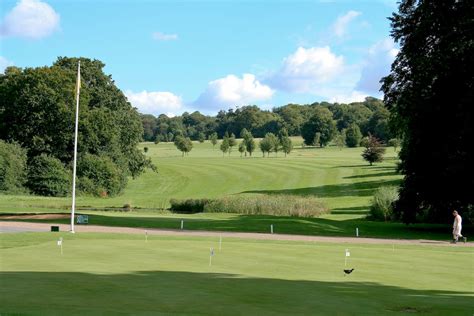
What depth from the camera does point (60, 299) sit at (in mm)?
11055

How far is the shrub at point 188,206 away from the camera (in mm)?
54272

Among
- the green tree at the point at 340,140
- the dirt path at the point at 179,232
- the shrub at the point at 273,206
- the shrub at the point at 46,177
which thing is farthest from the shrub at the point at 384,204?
the green tree at the point at 340,140

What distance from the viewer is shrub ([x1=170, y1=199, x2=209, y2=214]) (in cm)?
5427

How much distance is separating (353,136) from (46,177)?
9780 centimetres

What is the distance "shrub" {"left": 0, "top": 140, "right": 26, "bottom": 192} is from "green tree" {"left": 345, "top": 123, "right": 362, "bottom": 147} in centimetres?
9898

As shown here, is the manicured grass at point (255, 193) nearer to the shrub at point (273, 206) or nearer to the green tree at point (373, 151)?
the shrub at point (273, 206)

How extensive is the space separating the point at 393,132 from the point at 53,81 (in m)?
41.4

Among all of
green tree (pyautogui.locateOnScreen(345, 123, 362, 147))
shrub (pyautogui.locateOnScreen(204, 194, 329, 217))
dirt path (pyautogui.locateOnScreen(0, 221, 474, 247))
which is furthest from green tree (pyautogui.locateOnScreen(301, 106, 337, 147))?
dirt path (pyautogui.locateOnScreen(0, 221, 474, 247))

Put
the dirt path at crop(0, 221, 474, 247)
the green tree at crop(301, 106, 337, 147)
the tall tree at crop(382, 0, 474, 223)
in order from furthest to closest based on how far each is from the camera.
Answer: the green tree at crop(301, 106, 337, 147) → the tall tree at crop(382, 0, 474, 223) → the dirt path at crop(0, 221, 474, 247)

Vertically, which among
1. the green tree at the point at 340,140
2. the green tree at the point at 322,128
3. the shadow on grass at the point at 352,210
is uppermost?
the green tree at the point at 322,128

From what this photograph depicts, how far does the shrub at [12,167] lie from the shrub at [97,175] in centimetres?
655

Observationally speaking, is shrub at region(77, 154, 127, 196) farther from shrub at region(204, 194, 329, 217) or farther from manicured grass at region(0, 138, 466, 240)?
shrub at region(204, 194, 329, 217)

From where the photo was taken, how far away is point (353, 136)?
6014 inches

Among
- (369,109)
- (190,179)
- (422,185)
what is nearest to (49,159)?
(190,179)
